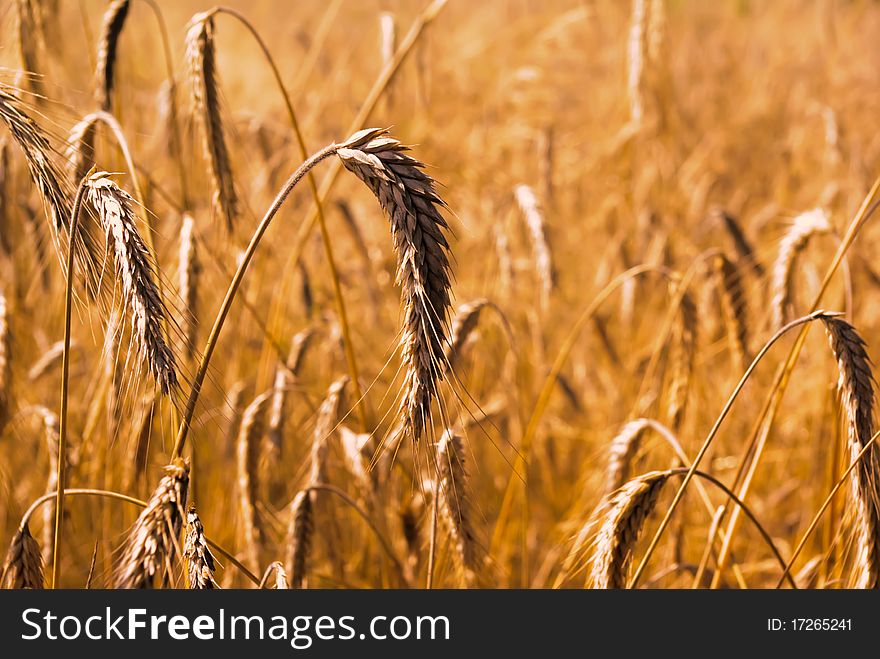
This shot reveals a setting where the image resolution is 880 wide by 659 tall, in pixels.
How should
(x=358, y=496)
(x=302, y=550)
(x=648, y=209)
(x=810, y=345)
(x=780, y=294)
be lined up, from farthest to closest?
1. (x=648, y=209)
2. (x=810, y=345)
3. (x=358, y=496)
4. (x=780, y=294)
5. (x=302, y=550)

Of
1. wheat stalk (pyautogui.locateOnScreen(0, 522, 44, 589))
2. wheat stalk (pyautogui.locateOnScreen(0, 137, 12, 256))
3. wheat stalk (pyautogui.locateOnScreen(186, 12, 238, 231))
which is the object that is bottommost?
wheat stalk (pyautogui.locateOnScreen(0, 522, 44, 589))

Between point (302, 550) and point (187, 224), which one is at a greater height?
point (187, 224)

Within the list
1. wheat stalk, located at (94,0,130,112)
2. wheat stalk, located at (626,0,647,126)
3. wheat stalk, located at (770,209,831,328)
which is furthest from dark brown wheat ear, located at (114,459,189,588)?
wheat stalk, located at (626,0,647,126)

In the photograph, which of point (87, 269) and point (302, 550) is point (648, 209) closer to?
point (302, 550)

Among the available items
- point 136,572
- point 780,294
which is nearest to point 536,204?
point 780,294

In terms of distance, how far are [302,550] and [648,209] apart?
2481 millimetres

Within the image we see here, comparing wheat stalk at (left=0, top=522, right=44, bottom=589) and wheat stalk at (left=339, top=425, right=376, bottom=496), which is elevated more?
wheat stalk at (left=339, top=425, right=376, bottom=496)

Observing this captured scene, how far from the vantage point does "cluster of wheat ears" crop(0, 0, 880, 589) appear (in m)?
1.03

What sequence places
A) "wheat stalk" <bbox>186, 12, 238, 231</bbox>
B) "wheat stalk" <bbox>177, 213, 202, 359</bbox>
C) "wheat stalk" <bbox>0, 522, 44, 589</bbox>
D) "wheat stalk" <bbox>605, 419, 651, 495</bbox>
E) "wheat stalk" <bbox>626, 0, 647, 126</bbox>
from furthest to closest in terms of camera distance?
"wheat stalk" <bbox>626, 0, 647, 126</bbox> → "wheat stalk" <bbox>605, 419, 651, 495</bbox> → "wheat stalk" <bbox>177, 213, 202, 359</bbox> → "wheat stalk" <bbox>186, 12, 238, 231</bbox> → "wheat stalk" <bbox>0, 522, 44, 589</bbox>

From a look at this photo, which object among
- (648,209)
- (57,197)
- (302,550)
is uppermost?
Answer: (648,209)

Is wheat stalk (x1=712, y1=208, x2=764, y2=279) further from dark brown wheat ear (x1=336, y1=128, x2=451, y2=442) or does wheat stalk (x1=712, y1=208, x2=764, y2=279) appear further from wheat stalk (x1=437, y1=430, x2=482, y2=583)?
dark brown wheat ear (x1=336, y1=128, x2=451, y2=442)

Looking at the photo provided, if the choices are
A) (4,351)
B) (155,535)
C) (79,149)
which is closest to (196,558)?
(155,535)

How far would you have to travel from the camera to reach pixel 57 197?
3.52 ft

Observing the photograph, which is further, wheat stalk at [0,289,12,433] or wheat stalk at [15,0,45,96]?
wheat stalk at [15,0,45,96]
